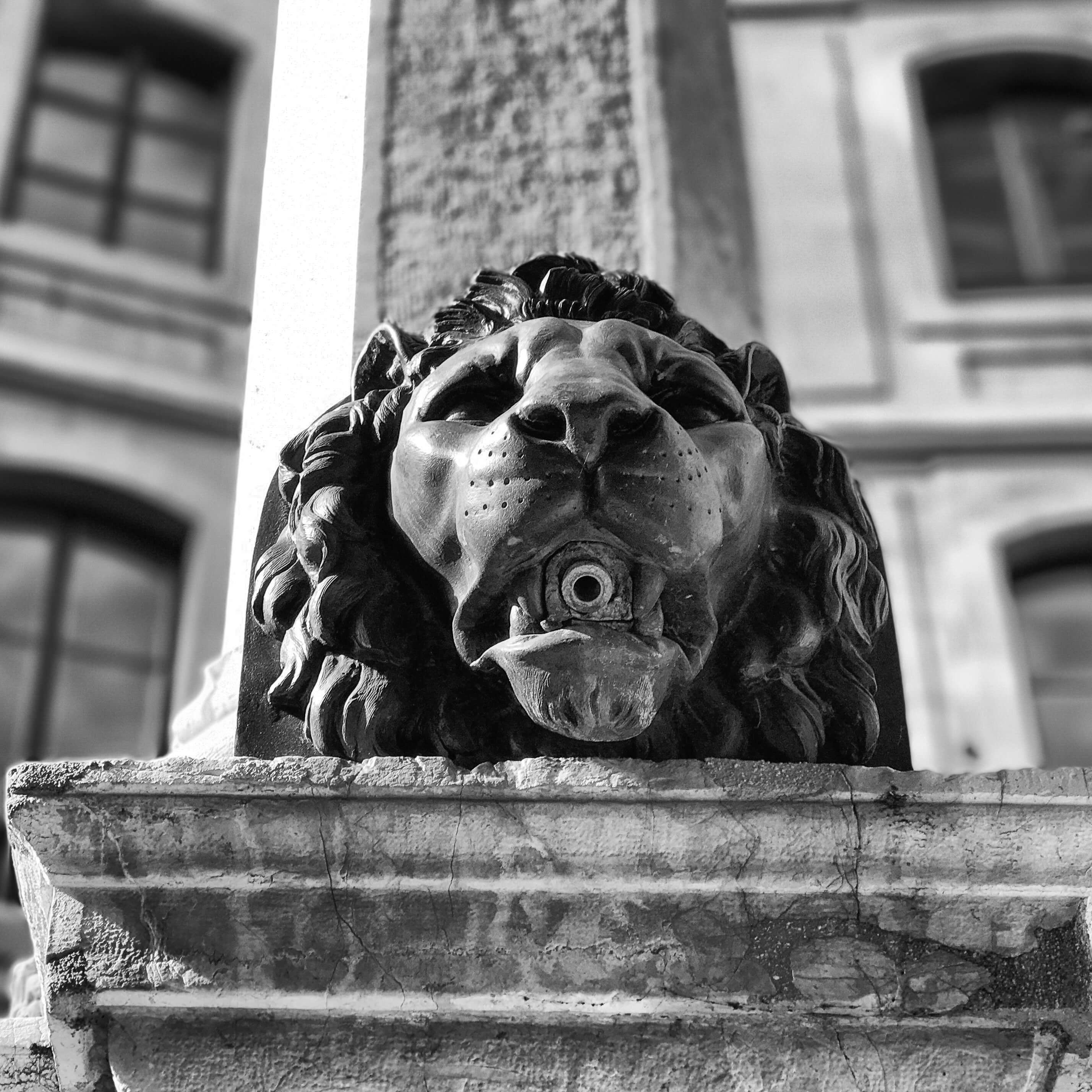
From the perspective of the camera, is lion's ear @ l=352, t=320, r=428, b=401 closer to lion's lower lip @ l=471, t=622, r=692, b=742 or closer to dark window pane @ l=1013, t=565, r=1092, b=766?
lion's lower lip @ l=471, t=622, r=692, b=742

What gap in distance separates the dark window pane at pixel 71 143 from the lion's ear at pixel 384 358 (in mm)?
8465

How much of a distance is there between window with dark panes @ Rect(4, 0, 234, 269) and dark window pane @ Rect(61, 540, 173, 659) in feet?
6.20

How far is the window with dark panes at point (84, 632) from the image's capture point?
8.27 metres

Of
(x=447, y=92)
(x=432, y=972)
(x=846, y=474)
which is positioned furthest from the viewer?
(x=447, y=92)

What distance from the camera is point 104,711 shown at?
8.42m

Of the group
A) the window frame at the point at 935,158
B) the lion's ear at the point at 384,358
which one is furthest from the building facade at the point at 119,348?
the lion's ear at the point at 384,358

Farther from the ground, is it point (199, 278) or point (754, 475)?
point (199, 278)

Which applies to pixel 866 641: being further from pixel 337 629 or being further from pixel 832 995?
pixel 337 629

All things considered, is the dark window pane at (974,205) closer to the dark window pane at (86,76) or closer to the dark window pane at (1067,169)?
the dark window pane at (1067,169)

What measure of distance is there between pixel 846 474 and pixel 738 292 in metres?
0.99

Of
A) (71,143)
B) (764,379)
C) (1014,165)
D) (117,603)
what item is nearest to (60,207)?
(71,143)

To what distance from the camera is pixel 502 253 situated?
2408 mm

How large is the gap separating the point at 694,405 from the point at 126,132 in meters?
9.00

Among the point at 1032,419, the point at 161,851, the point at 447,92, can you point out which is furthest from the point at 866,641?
the point at 1032,419
